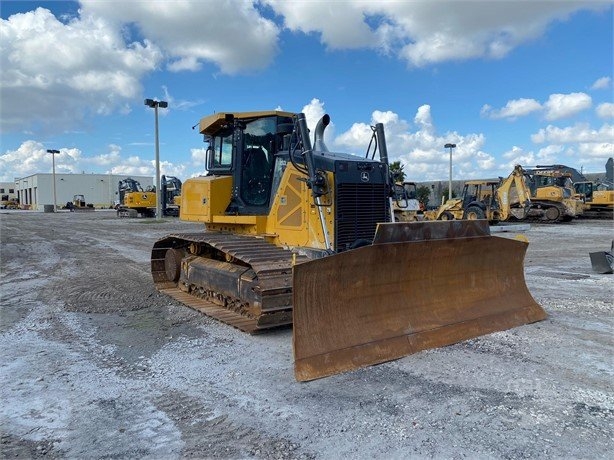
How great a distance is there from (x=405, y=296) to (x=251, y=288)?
1.91 m

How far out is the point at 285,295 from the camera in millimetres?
5750

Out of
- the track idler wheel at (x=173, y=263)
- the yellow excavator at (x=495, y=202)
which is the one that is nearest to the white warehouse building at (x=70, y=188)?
the yellow excavator at (x=495, y=202)

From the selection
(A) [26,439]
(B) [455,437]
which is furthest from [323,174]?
(A) [26,439]

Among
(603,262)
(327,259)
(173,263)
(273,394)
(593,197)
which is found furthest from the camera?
(593,197)

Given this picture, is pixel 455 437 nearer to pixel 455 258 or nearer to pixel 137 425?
pixel 137 425

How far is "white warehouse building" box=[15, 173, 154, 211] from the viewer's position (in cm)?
8462

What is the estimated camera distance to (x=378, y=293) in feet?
16.8

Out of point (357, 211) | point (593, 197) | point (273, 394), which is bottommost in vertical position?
point (273, 394)

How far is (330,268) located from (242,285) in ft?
6.35

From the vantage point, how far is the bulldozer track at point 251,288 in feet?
18.7

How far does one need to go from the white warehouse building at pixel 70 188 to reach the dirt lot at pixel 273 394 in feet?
272

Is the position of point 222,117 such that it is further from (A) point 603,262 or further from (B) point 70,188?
(B) point 70,188

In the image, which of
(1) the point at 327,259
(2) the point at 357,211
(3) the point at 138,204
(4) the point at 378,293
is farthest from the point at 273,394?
(3) the point at 138,204

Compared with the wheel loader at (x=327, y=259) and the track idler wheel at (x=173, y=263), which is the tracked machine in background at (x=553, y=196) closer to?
the wheel loader at (x=327, y=259)
